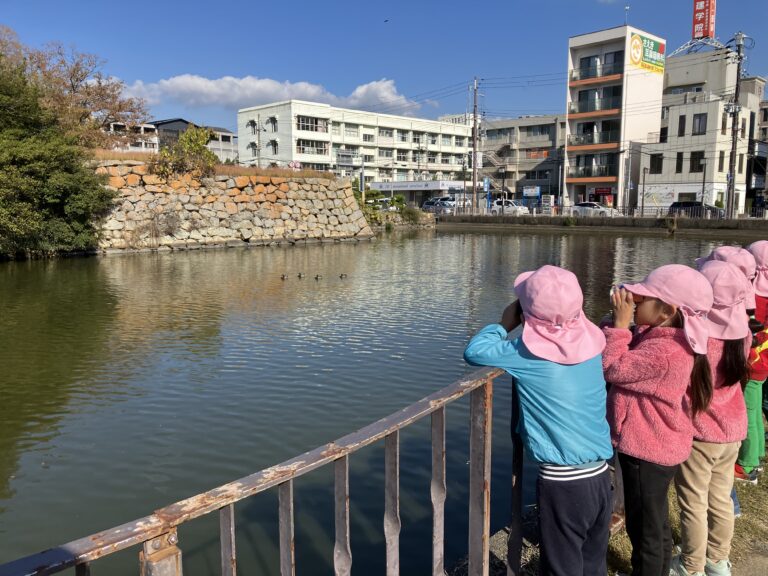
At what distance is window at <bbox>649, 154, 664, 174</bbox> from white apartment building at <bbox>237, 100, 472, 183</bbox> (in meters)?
22.1

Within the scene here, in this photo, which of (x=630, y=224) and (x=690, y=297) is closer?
(x=690, y=297)

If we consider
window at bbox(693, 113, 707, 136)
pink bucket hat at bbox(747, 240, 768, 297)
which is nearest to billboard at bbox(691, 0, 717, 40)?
window at bbox(693, 113, 707, 136)

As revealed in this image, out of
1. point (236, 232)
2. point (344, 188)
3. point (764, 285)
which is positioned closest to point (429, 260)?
point (236, 232)

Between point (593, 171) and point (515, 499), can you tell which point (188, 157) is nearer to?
point (515, 499)

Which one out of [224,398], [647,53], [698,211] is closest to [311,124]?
[647,53]

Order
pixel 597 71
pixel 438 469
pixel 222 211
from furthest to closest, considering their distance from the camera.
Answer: pixel 597 71 → pixel 222 211 → pixel 438 469

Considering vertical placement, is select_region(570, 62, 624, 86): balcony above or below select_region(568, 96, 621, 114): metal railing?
above

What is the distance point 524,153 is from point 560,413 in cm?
6286

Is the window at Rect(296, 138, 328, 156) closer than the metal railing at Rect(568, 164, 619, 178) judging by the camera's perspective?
No

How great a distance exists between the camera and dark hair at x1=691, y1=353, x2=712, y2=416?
2.71 meters

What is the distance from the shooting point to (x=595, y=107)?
156 ft

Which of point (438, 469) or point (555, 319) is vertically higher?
point (555, 319)

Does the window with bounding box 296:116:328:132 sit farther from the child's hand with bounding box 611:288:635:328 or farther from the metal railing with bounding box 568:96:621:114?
the child's hand with bounding box 611:288:635:328

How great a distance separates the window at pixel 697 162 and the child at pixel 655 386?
45.4 m
